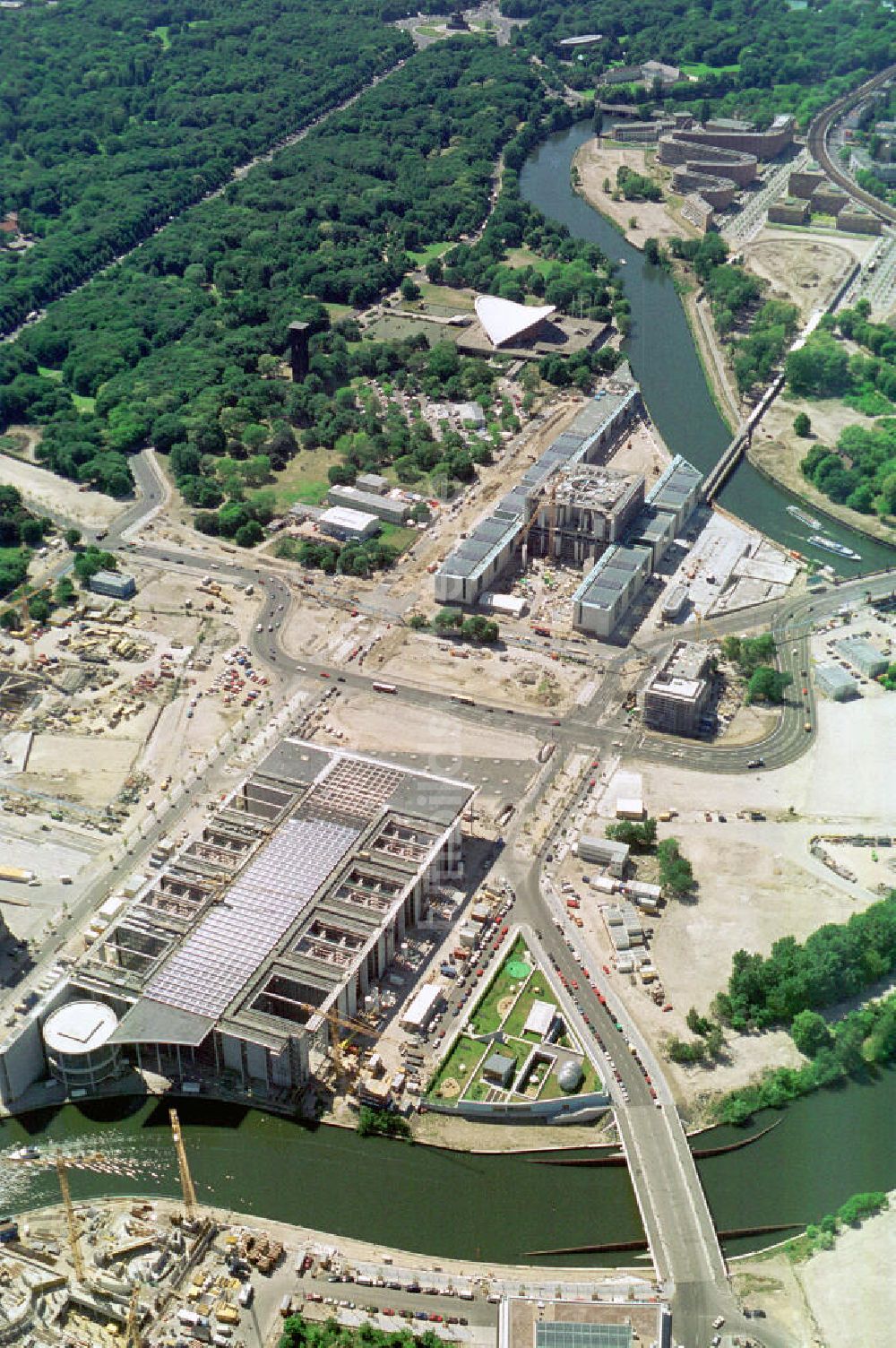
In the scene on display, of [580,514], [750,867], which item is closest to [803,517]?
[580,514]

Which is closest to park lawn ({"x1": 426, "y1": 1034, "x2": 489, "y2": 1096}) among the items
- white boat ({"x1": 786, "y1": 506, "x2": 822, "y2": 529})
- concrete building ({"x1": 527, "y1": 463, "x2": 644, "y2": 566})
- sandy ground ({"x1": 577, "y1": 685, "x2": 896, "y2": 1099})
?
sandy ground ({"x1": 577, "y1": 685, "x2": 896, "y2": 1099})

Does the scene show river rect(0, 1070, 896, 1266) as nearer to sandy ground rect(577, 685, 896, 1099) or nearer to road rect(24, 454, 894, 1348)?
road rect(24, 454, 894, 1348)

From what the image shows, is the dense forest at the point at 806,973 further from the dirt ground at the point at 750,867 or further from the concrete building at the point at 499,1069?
the concrete building at the point at 499,1069

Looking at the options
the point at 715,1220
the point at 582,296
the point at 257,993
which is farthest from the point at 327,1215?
the point at 582,296

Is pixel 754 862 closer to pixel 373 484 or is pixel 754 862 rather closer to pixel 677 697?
pixel 677 697

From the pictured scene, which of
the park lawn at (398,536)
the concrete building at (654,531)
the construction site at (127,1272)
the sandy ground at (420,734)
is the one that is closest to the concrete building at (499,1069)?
the construction site at (127,1272)
